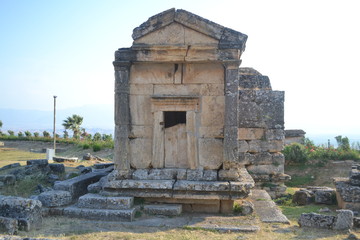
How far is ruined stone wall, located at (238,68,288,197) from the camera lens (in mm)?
11633

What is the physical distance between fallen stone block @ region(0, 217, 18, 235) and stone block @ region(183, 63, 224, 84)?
4144 millimetres

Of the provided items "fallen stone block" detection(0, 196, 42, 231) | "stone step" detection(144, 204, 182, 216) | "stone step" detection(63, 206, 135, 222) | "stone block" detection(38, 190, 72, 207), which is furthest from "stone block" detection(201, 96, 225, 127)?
"fallen stone block" detection(0, 196, 42, 231)

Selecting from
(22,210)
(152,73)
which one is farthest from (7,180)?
(152,73)

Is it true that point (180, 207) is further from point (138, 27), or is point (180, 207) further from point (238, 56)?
point (138, 27)

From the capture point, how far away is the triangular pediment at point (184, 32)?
7.03 meters

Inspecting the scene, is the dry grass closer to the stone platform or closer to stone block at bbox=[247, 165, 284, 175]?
the stone platform

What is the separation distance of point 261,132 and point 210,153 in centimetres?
493

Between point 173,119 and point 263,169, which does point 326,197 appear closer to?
point 263,169

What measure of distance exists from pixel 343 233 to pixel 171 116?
4.38 meters

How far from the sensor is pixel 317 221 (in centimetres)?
630

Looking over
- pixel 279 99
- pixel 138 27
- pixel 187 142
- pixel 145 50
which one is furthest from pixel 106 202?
pixel 279 99

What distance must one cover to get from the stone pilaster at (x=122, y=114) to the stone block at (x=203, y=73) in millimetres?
1282

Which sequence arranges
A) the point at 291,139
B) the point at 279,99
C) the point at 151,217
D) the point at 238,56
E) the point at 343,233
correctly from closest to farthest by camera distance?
the point at 343,233
the point at 151,217
the point at 238,56
the point at 279,99
the point at 291,139

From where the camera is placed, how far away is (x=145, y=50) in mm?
7191
